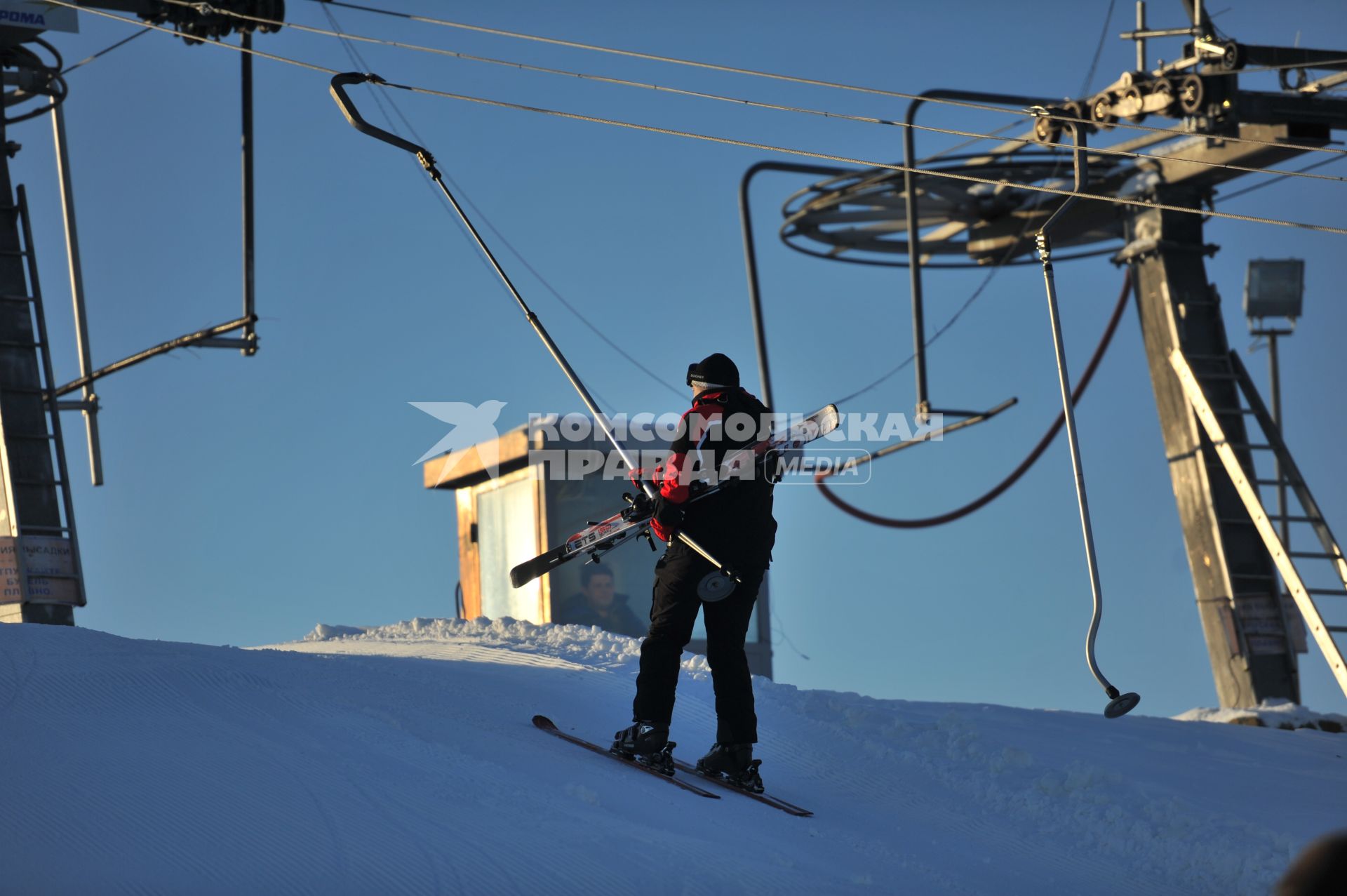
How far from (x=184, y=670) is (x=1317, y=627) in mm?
9424

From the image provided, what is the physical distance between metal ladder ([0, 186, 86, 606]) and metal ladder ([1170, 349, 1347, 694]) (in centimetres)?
985

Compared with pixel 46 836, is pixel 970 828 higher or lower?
lower

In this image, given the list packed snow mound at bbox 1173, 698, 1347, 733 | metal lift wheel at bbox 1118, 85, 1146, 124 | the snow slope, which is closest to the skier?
the snow slope

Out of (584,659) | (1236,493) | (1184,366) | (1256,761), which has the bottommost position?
(1256,761)

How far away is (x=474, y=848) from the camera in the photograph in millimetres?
5215

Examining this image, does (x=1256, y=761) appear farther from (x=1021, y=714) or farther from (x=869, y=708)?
(x=869, y=708)

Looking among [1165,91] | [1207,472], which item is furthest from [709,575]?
[1207,472]

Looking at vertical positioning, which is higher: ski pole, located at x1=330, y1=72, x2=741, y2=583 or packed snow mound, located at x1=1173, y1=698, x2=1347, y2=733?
ski pole, located at x1=330, y1=72, x2=741, y2=583

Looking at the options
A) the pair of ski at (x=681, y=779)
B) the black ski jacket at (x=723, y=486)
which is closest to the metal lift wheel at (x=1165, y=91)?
the black ski jacket at (x=723, y=486)

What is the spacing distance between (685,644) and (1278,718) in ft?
20.8

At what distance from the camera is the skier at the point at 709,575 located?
6.80 metres

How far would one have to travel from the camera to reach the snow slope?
5.05 m

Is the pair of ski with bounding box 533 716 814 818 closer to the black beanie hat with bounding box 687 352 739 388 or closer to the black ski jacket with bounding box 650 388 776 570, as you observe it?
the black ski jacket with bounding box 650 388 776 570

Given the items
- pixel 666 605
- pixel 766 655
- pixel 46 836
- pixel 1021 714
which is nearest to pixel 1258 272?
pixel 766 655
